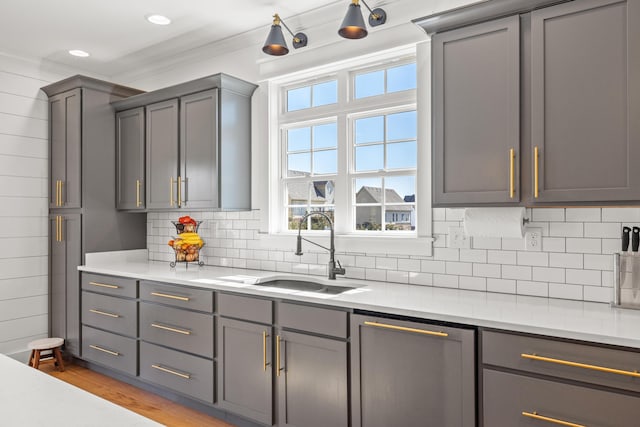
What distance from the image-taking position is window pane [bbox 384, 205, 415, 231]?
10.0 ft

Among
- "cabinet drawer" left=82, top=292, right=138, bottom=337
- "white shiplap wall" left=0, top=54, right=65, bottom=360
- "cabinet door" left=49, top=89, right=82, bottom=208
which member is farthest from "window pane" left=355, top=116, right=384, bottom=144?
"white shiplap wall" left=0, top=54, right=65, bottom=360

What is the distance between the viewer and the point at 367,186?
3.26 m

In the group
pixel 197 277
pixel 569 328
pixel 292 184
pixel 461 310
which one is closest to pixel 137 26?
pixel 292 184

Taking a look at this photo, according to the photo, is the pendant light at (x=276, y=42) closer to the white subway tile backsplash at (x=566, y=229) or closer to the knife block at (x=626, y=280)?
the white subway tile backsplash at (x=566, y=229)

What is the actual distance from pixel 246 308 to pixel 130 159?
84.4 inches

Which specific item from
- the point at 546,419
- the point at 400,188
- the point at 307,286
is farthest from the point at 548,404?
the point at 307,286

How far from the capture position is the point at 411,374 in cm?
215

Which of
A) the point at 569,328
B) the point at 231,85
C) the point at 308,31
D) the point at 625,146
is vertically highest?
the point at 308,31

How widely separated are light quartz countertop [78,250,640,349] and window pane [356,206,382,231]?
1.35ft

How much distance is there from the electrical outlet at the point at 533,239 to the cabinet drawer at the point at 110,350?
2.82 metres

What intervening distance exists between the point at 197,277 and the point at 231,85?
148 cm

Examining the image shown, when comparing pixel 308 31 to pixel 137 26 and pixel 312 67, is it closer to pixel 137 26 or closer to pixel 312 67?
pixel 312 67

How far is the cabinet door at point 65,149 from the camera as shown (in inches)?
158

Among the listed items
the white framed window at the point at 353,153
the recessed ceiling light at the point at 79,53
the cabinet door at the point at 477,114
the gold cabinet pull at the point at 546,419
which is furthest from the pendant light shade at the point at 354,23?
the recessed ceiling light at the point at 79,53
